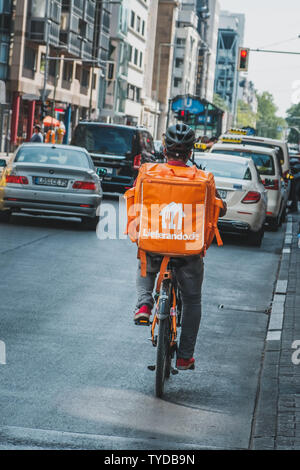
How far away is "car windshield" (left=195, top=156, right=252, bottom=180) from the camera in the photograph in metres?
18.1

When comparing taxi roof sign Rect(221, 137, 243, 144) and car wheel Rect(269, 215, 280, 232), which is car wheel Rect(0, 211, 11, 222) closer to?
car wheel Rect(269, 215, 280, 232)

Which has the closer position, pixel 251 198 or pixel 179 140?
pixel 179 140

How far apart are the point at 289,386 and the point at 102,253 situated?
8.30 metres

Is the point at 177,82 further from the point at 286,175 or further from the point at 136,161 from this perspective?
the point at 286,175

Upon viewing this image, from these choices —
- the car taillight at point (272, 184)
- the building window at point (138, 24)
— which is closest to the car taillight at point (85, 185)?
the car taillight at point (272, 184)

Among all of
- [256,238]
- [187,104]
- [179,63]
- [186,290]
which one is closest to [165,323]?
[186,290]

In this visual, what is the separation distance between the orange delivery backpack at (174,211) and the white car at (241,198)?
11.0m

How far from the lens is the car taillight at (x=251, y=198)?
57.8ft

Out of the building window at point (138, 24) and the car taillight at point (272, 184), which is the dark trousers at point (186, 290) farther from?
the building window at point (138, 24)

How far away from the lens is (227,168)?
18250 millimetres

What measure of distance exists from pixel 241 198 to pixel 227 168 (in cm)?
91

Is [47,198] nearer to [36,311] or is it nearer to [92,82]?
[36,311]

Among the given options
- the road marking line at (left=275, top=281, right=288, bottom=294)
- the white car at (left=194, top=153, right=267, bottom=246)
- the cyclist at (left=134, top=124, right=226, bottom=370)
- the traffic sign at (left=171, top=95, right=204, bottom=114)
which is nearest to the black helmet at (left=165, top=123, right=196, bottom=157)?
the cyclist at (left=134, top=124, right=226, bottom=370)

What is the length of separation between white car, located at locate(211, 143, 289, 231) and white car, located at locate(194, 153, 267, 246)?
326 cm
